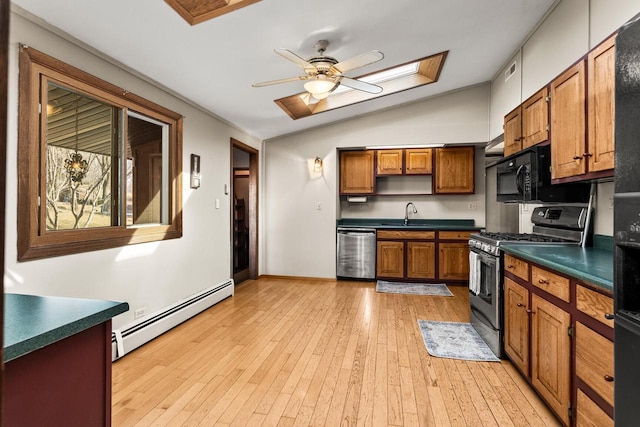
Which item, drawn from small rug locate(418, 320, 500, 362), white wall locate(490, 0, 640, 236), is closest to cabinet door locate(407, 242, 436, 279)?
white wall locate(490, 0, 640, 236)

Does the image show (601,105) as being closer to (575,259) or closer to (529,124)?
(575,259)

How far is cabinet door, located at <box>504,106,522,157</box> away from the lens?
3.11m

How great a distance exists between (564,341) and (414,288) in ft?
10.3

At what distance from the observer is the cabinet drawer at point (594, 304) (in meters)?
1.35

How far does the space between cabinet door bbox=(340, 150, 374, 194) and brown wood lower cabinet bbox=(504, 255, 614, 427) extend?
321 cm

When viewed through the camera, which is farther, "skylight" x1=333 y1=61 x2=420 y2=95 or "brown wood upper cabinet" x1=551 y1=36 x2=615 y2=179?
"skylight" x1=333 y1=61 x2=420 y2=95

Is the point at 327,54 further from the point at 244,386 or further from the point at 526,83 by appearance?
the point at 244,386

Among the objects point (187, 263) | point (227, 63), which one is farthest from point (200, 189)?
point (227, 63)

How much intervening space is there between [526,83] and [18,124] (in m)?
4.27

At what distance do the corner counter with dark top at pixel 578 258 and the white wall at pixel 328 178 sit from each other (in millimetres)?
2978

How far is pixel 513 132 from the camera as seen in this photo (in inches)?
128

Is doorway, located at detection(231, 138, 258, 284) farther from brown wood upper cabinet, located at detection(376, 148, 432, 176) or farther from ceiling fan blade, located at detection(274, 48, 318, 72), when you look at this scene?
ceiling fan blade, located at detection(274, 48, 318, 72)

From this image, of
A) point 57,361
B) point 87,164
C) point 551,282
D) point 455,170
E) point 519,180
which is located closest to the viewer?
point 57,361

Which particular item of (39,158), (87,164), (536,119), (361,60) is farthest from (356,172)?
(39,158)
